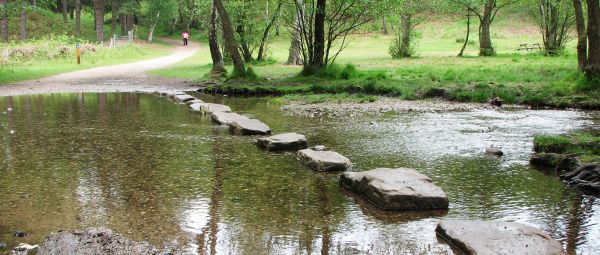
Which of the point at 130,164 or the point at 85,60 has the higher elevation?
the point at 85,60

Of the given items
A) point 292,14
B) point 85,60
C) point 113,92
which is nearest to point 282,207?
point 113,92

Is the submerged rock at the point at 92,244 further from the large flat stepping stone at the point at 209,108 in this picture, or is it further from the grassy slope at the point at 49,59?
the grassy slope at the point at 49,59

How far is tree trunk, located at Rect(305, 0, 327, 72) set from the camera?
18250 millimetres

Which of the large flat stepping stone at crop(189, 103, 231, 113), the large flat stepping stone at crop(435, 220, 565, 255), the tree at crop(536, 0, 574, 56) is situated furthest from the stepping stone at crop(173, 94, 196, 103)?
the tree at crop(536, 0, 574, 56)

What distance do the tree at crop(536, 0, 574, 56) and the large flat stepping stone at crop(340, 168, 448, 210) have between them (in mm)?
26780

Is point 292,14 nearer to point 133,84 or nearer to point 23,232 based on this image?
point 133,84

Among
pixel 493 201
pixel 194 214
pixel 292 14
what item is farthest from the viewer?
pixel 292 14

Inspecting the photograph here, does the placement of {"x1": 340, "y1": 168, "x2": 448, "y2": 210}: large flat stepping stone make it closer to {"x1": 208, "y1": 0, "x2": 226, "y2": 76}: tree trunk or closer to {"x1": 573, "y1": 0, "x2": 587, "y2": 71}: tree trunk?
{"x1": 573, "y1": 0, "x2": 587, "y2": 71}: tree trunk

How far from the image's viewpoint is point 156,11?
59.0 metres

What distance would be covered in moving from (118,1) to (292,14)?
42861mm

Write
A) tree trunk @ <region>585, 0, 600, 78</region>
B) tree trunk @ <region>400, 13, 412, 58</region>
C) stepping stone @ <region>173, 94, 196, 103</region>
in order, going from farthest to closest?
tree trunk @ <region>400, 13, 412, 58</region> → stepping stone @ <region>173, 94, 196, 103</region> → tree trunk @ <region>585, 0, 600, 78</region>

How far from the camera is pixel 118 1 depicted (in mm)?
60812

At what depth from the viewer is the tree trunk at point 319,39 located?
59.9 ft

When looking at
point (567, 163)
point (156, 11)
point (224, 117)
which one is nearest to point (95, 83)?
point (224, 117)
